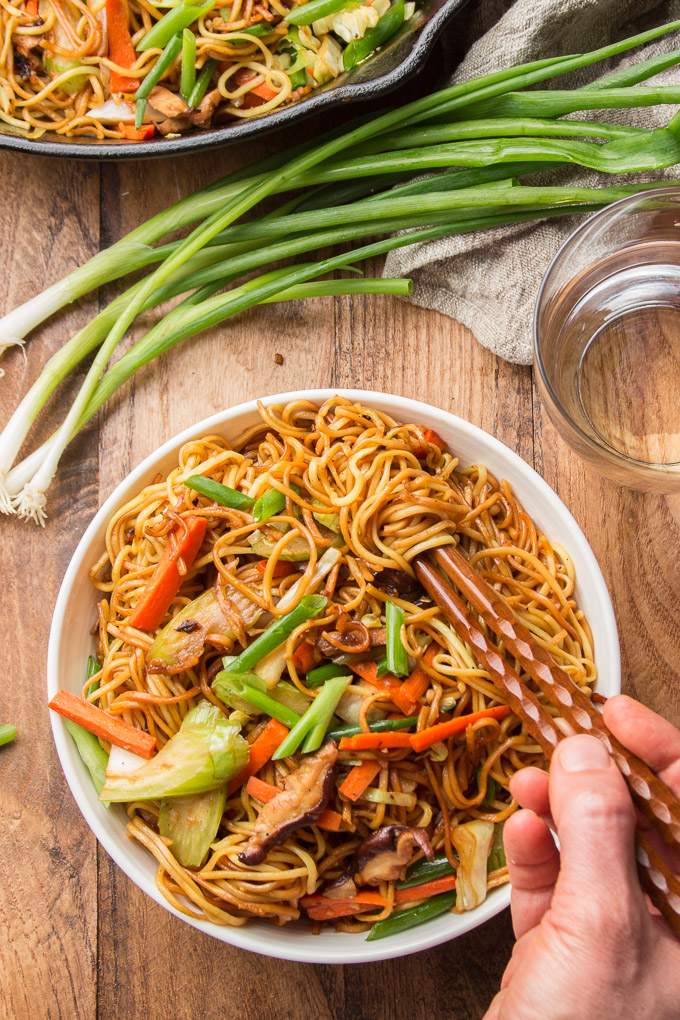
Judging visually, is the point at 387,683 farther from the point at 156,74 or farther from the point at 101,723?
the point at 156,74

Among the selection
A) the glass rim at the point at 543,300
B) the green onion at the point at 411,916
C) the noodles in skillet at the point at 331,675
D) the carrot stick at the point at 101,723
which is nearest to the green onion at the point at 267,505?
the noodles in skillet at the point at 331,675

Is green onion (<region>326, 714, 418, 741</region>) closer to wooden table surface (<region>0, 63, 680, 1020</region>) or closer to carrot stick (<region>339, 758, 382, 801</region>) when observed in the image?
carrot stick (<region>339, 758, 382, 801</region>)

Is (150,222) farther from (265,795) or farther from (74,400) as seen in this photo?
(265,795)

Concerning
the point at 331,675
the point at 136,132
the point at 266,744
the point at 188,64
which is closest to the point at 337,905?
the point at 266,744

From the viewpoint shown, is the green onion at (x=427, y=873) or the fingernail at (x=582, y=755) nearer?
the fingernail at (x=582, y=755)

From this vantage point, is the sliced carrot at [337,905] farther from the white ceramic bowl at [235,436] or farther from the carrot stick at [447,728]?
the carrot stick at [447,728]

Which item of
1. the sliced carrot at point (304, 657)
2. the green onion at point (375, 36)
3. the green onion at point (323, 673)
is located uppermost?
the green onion at point (375, 36)
